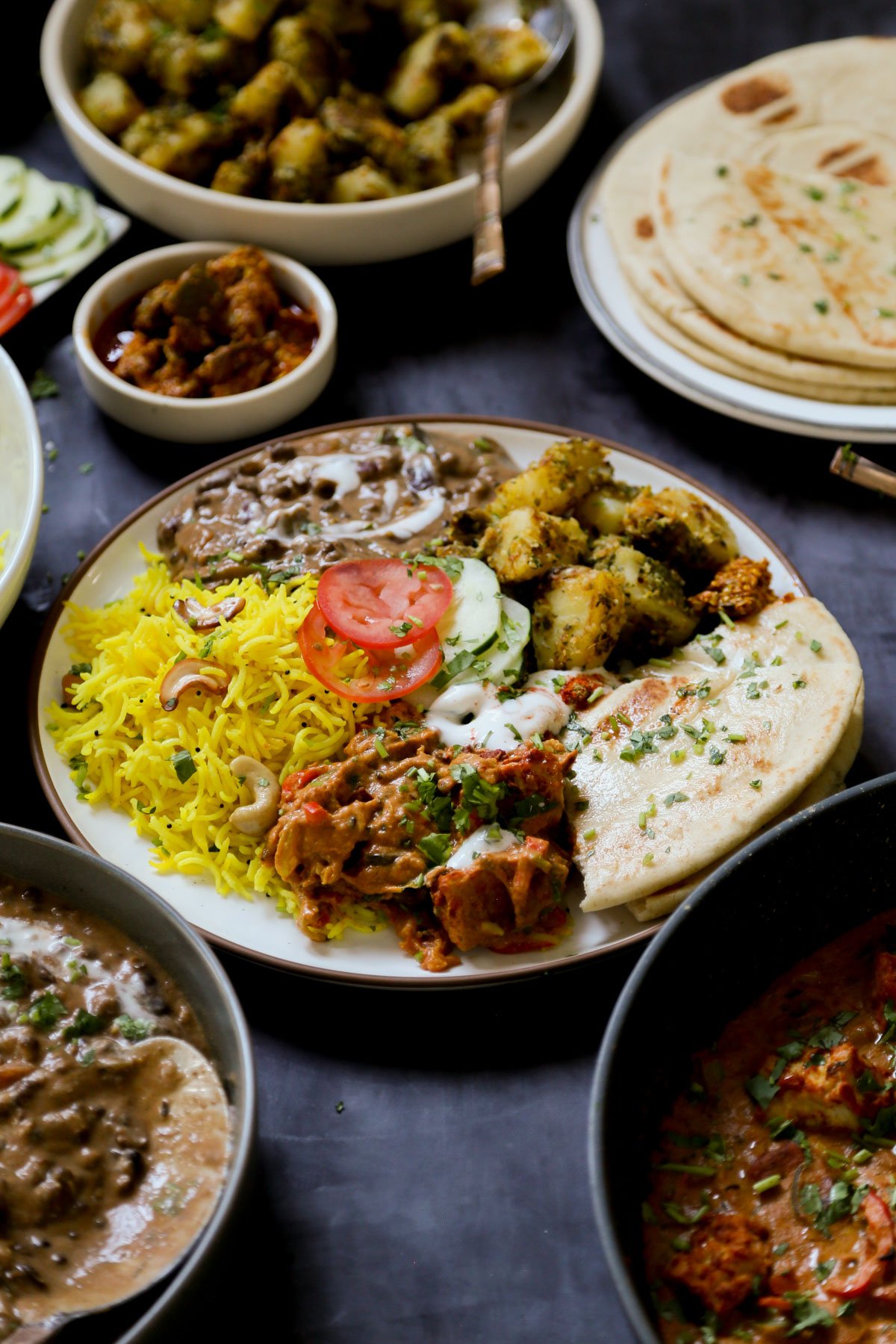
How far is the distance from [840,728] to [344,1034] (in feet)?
4.87

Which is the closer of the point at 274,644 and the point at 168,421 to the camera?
the point at 274,644

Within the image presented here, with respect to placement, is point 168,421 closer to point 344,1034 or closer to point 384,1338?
point 344,1034

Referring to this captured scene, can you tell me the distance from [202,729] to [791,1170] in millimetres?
1797

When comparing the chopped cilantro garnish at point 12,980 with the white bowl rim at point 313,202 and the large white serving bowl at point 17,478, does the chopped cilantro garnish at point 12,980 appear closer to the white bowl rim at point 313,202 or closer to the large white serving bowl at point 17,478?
the large white serving bowl at point 17,478

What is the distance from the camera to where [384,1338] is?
2.51 metres

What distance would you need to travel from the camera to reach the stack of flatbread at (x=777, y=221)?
4172 mm

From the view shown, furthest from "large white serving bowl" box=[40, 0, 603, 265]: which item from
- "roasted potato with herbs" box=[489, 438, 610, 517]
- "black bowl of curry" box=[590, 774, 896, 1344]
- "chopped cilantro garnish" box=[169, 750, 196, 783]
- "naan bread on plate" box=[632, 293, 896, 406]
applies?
"black bowl of curry" box=[590, 774, 896, 1344]

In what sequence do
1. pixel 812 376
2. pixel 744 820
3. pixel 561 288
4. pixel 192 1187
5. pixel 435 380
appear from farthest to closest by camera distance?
pixel 561 288, pixel 435 380, pixel 812 376, pixel 744 820, pixel 192 1187

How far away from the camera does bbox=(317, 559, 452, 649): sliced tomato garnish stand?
329 centimetres

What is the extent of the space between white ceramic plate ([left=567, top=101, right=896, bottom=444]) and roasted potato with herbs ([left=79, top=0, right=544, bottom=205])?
25.1 inches

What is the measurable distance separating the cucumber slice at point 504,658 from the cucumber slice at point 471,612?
1.2 inches

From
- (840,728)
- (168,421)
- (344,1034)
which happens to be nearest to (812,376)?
(840,728)

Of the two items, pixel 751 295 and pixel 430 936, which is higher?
pixel 751 295

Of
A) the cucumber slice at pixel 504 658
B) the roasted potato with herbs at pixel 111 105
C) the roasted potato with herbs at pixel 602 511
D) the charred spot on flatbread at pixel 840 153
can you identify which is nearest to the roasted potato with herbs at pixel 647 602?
the roasted potato with herbs at pixel 602 511
